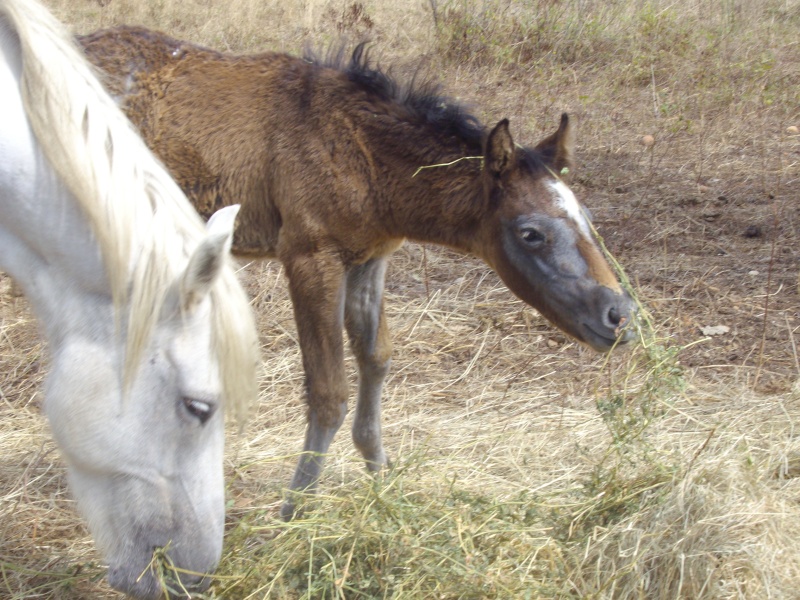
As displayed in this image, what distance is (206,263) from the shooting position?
1.97 metres

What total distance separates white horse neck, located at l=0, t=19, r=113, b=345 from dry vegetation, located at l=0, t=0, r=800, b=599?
90cm

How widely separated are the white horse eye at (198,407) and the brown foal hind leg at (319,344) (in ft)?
4.53

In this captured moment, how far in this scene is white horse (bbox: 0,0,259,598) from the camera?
2.06 m

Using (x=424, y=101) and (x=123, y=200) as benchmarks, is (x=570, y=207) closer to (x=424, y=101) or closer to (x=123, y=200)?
(x=424, y=101)

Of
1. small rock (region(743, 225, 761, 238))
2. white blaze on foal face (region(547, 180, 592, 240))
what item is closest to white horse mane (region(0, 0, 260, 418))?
white blaze on foal face (region(547, 180, 592, 240))

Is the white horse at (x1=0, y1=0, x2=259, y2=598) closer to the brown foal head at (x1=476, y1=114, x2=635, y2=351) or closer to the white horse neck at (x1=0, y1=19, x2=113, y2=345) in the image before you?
the white horse neck at (x1=0, y1=19, x2=113, y2=345)

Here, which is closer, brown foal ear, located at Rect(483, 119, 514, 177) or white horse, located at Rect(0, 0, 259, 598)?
white horse, located at Rect(0, 0, 259, 598)

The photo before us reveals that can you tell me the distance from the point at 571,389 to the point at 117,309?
309 centimetres

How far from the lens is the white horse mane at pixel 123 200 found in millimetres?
2041

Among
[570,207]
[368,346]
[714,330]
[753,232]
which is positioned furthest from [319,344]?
[753,232]

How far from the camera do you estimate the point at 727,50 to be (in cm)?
927

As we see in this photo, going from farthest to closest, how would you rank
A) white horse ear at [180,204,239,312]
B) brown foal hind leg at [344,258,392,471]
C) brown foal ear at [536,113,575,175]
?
brown foal hind leg at [344,258,392,471], brown foal ear at [536,113,575,175], white horse ear at [180,204,239,312]

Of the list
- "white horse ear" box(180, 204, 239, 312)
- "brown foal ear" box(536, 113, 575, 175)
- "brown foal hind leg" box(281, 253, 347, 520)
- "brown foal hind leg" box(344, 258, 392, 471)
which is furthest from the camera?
"brown foal hind leg" box(344, 258, 392, 471)

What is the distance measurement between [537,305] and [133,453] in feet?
6.14
